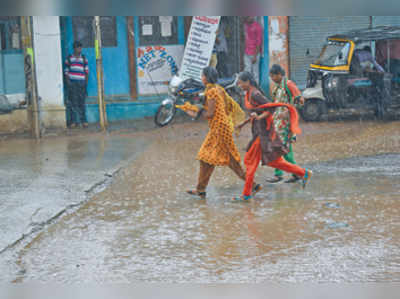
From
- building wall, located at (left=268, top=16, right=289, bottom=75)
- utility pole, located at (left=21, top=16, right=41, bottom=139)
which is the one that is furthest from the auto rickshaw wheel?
utility pole, located at (left=21, top=16, right=41, bottom=139)

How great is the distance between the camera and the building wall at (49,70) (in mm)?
11930

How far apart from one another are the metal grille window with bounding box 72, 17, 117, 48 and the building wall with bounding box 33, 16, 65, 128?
64cm

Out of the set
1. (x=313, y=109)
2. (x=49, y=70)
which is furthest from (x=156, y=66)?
(x=313, y=109)

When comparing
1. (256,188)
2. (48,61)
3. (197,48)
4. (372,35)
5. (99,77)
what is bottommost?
(256,188)

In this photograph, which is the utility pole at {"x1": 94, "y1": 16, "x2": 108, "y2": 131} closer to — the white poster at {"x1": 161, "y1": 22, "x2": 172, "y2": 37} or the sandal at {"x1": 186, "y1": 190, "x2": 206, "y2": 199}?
the white poster at {"x1": 161, "y1": 22, "x2": 172, "y2": 37}

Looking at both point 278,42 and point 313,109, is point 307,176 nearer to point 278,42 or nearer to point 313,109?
point 313,109

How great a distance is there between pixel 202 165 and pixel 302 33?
8533mm

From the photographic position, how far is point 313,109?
12.2m

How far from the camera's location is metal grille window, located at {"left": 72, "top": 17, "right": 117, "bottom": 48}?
12594mm

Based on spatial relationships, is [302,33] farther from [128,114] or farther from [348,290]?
[348,290]

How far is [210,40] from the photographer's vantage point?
42.4ft

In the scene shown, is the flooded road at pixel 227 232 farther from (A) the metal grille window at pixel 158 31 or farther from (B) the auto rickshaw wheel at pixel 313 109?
(A) the metal grille window at pixel 158 31

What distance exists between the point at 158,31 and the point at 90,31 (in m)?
1.55

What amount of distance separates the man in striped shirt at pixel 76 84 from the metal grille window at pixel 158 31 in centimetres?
156
